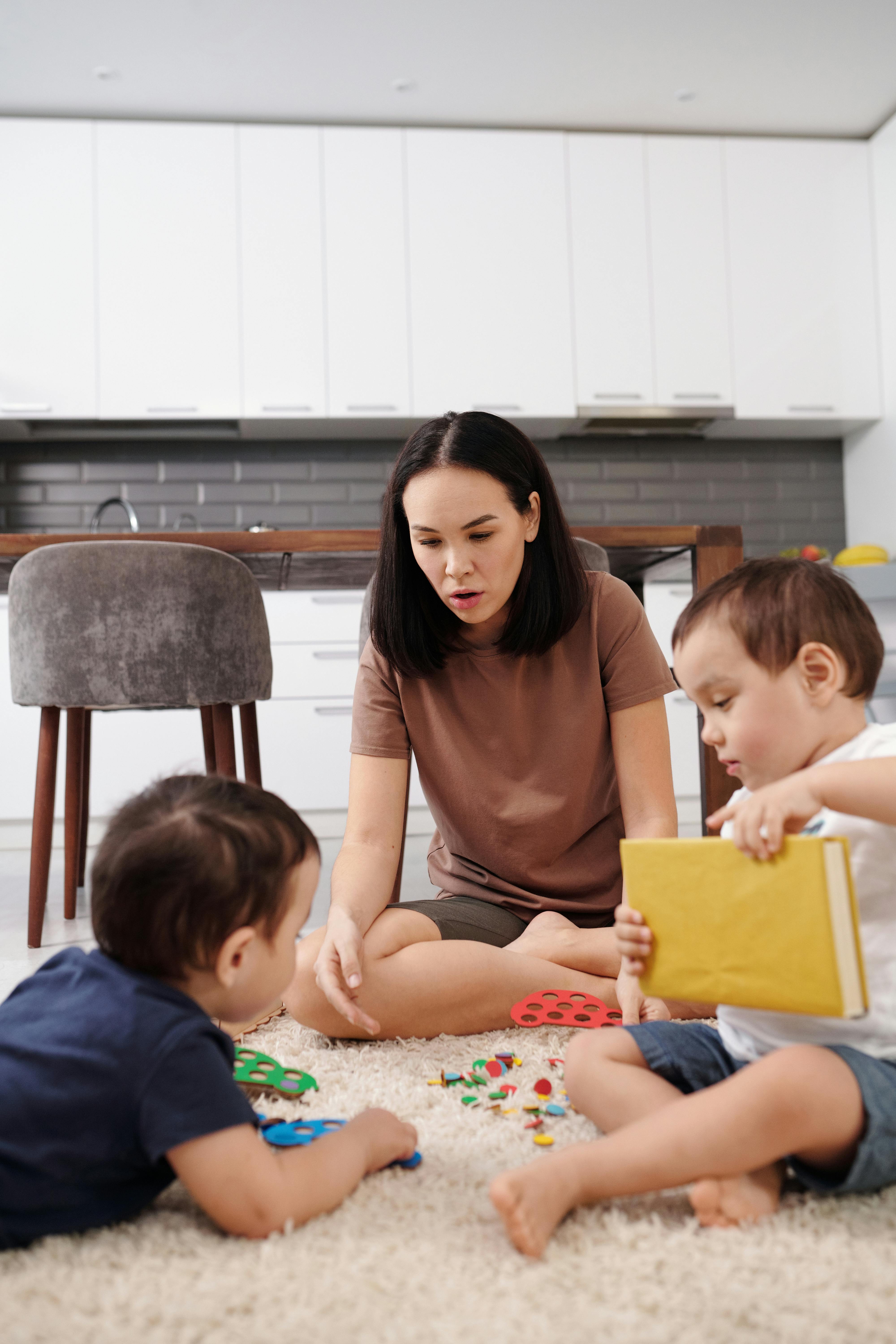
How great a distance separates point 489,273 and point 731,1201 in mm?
3638

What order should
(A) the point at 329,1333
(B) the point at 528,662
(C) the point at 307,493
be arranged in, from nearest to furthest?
(A) the point at 329,1333 < (B) the point at 528,662 < (C) the point at 307,493

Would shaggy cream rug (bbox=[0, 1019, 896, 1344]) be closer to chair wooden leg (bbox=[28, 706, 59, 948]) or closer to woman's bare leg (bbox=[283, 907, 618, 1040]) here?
woman's bare leg (bbox=[283, 907, 618, 1040])

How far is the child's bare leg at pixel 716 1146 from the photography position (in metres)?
0.75

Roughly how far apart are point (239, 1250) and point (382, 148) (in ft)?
12.8

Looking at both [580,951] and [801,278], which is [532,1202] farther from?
[801,278]

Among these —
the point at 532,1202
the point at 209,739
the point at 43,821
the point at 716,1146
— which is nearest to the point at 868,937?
the point at 716,1146

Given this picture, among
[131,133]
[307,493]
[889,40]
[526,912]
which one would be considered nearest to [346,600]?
[307,493]

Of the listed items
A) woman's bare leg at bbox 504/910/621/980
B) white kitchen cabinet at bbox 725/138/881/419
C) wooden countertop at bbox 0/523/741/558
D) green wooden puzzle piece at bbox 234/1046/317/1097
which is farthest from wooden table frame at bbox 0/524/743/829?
white kitchen cabinet at bbox 725/138/881/419

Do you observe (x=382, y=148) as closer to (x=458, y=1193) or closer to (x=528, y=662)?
(x=528, y=662)

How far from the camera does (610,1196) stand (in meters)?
0.79

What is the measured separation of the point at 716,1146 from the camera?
76cm

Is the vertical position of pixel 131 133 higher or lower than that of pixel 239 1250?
higher

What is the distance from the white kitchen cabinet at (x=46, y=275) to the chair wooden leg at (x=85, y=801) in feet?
5.26

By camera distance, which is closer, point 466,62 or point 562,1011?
point 562,1011
